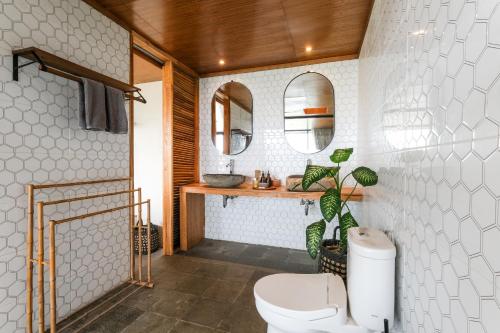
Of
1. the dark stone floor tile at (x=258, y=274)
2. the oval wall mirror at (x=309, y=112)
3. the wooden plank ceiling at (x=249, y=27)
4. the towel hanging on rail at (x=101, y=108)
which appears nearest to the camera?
the towel hanging on rail at (x=101, y=108)

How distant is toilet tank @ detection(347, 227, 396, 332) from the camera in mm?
1037

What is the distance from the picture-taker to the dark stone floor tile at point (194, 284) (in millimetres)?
2143

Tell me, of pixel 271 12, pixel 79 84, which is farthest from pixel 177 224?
pixel 271 12

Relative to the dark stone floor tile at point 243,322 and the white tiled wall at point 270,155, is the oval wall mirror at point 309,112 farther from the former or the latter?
the dark stone floor tile at point 243,322

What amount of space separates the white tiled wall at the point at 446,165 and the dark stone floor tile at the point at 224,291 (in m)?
1.35

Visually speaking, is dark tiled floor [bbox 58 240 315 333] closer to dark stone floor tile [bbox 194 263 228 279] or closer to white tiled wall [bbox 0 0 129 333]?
dark stone floor tile [bbox 194 263 228 279]

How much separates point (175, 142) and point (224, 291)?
181 centimetres

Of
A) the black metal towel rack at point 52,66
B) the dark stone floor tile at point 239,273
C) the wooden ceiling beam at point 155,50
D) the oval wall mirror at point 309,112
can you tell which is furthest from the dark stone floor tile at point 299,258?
the wooden ceiling beam at point 155,50

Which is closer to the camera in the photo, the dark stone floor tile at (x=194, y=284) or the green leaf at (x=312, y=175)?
the green leaf at (x=312, y=175)

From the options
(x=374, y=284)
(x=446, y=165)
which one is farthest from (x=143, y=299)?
(x=446, y=165)

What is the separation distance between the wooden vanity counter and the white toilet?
1193 mm

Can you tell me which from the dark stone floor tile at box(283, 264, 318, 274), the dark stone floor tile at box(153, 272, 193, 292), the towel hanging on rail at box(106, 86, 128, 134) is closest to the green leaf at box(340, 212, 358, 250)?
the dark stone floor tile at box(283, 264, 318, 274)

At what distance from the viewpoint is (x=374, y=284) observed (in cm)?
104

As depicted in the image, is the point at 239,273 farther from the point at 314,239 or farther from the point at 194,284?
the point at 314,239
